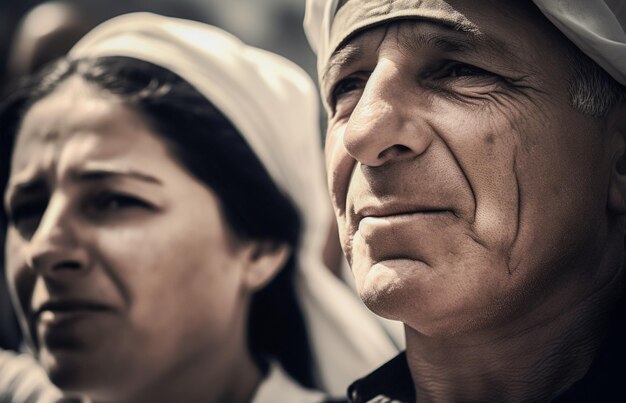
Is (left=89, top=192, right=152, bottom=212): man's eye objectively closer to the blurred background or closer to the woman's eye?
the woman's eye

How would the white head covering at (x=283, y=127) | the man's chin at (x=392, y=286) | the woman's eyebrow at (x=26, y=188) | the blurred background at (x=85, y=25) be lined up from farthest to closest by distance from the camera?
1. the blurred background at (x=85, y=25)
2. the white head covering at (x=283, y=127)
3. the woman's eyebrow at (x=26, y=188)
4. the man's chin at (x=392, y=286)

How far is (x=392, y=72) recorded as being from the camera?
Result: 78.4 inches

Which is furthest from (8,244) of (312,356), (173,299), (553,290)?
(553,290)

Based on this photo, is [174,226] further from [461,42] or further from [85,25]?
[85,25]

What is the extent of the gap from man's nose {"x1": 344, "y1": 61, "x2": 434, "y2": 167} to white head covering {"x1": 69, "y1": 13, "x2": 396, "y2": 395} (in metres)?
1.51

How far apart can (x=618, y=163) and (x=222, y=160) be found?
1.73 metres

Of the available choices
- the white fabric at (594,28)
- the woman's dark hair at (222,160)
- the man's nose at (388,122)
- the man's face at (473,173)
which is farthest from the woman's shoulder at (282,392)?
the white fabric at (594,28)

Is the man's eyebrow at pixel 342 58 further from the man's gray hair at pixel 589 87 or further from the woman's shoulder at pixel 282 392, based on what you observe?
the woman's shoulder at pixel 282 392

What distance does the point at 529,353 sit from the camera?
2.04 meters

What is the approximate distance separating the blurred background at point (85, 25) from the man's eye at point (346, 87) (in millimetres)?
2564

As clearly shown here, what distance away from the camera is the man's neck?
2.04 meters

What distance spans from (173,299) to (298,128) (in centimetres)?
90

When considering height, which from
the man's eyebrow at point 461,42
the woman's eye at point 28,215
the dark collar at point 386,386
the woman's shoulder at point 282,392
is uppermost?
the man's eyebrow at point 461,42

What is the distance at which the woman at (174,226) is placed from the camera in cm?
312
